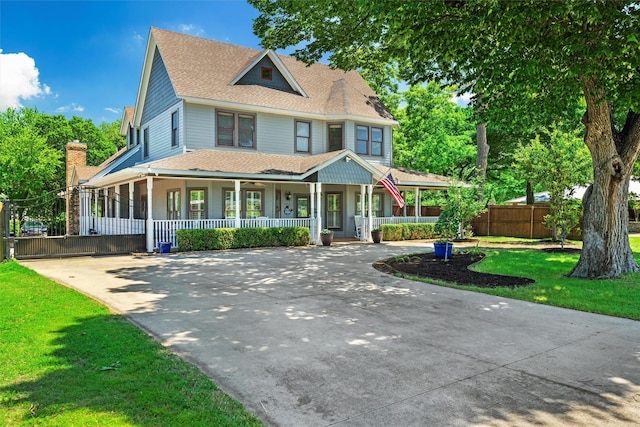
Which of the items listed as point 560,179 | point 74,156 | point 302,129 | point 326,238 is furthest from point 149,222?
point 74,156

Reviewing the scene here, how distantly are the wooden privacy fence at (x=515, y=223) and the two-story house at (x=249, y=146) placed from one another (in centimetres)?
403

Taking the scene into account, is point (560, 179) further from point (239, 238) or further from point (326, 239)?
point (239, 238)

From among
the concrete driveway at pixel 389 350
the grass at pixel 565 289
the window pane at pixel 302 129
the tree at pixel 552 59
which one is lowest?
the concrete driveway at pixel 389 350

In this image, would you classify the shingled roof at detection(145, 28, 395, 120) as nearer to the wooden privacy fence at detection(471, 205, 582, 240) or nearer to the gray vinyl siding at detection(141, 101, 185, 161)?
the gray vinyl siding at detection(141, 101, 185, 161)

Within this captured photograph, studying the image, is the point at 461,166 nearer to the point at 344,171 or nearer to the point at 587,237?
the point at 344,171

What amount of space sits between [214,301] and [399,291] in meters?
3.65

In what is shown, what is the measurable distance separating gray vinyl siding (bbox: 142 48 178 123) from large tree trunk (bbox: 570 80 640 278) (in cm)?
1631

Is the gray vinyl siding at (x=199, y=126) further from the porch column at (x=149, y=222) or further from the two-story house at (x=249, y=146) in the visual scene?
the porch column at (x=149, y=222)

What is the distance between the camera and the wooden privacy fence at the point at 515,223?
22.8 m

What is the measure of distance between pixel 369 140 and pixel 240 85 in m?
7.54

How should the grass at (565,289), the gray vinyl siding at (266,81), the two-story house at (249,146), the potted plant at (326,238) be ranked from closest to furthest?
the grass at (565,289) < the two-story house at (249,146) < the potted plant at (326,238) < the gray vinyl siding at (266,81)

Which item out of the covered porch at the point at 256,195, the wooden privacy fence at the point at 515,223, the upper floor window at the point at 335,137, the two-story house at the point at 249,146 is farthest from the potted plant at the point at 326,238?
the wooden privacy fence at the point at 515,223

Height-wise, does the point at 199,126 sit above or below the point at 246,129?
below

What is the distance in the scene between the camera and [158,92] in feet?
71.6
